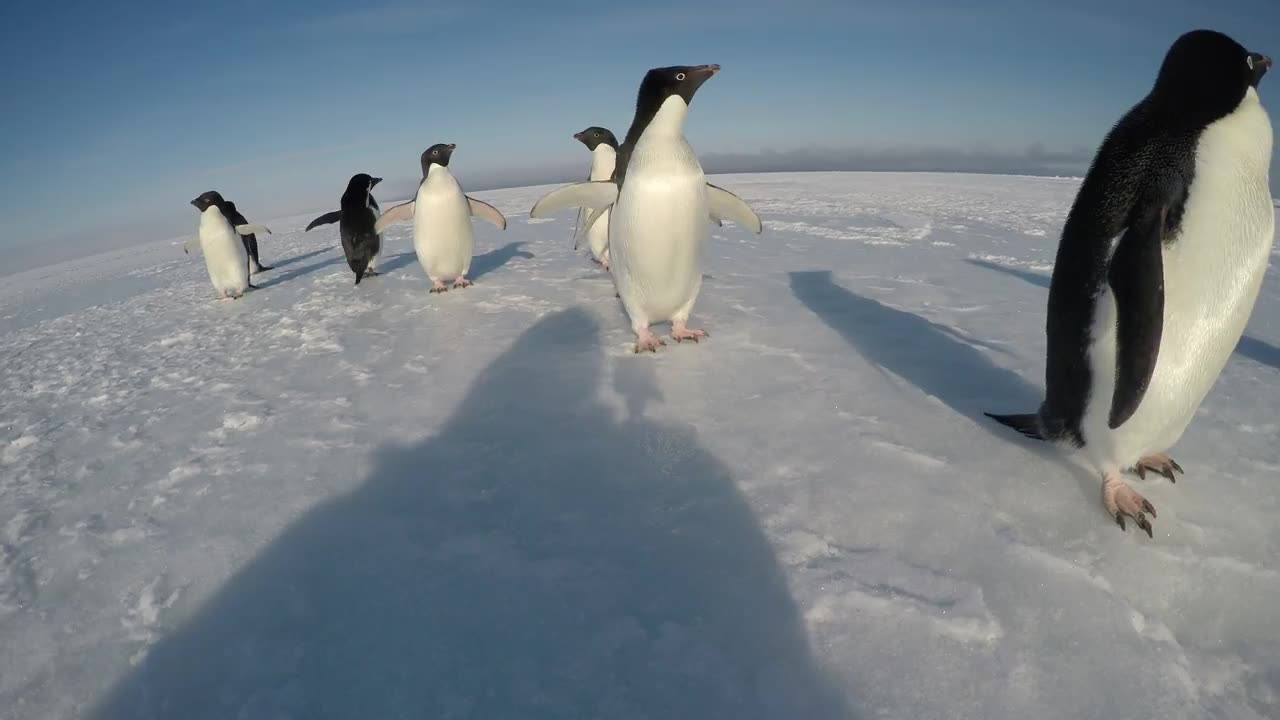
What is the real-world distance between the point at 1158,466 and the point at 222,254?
6948 millimetres

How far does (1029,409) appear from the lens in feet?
7.51

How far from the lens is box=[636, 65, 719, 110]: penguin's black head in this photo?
9.26 ft

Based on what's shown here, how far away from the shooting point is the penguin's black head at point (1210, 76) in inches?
58.4

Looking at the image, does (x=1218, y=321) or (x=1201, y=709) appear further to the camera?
(x=1218, y=321)

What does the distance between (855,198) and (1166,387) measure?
38.2ft

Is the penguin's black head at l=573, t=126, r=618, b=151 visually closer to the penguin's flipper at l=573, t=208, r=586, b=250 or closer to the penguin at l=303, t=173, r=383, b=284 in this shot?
the penguin's flipper at l=573, t=208, r=586, b=250

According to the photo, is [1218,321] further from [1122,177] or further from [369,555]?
[369,555]

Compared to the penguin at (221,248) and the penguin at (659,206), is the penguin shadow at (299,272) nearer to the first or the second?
the penguin at (221,248)

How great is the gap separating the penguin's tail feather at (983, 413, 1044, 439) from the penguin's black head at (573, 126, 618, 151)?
5.04 metres

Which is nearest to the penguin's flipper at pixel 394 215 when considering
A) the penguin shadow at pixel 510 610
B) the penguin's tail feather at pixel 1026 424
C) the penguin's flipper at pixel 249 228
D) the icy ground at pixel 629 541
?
the penguin's flipper at pixel 249 228

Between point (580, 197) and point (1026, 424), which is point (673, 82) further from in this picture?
point (1026, 424)

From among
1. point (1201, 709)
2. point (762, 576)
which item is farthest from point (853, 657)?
point (1201, 709)

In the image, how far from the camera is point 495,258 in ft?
22.1

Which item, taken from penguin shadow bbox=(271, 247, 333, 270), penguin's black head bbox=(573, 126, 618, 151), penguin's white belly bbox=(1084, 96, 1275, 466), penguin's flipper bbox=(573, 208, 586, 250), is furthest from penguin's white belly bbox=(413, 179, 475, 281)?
penguin's white belly bbox=(1084, 96, 1275, 466)
